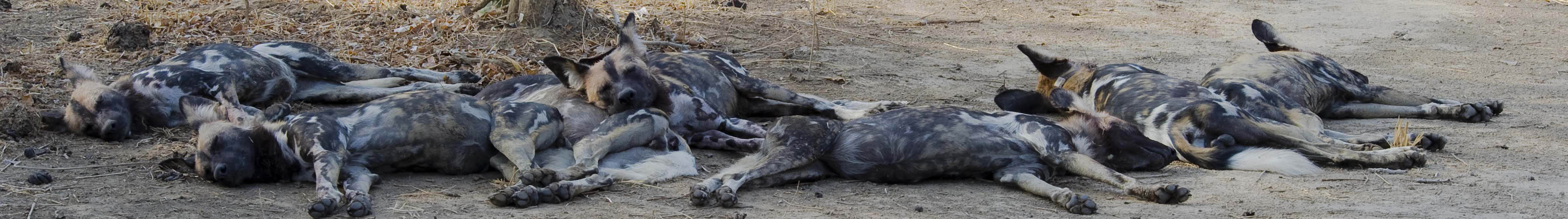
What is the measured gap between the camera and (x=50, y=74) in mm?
6270

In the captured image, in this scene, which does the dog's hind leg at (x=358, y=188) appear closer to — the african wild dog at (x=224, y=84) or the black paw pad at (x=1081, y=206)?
the african wild dog at (x=224, y=84)

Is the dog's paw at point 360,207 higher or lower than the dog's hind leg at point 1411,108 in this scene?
higher

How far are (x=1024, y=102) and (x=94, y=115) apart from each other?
3943 mm

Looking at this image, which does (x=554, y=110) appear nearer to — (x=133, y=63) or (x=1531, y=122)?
(x=133, y=63)

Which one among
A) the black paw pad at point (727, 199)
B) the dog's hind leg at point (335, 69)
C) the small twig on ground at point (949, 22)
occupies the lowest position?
the small twig on ground at point (949, 22)

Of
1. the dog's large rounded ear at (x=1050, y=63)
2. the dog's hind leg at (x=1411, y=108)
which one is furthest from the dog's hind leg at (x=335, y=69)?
the dog's hind leg at (x=1411, y=108)

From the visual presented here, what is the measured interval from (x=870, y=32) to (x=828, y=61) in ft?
4.05

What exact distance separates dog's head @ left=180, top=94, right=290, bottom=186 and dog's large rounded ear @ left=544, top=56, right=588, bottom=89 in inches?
43.2

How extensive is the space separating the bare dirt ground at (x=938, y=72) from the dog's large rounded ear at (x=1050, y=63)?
351 millimetres

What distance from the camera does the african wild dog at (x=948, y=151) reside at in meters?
4.20

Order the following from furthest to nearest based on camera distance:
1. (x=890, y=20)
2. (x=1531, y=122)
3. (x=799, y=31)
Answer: (x=890, y=20), (x=799, y=31), (x=1531, y=122)

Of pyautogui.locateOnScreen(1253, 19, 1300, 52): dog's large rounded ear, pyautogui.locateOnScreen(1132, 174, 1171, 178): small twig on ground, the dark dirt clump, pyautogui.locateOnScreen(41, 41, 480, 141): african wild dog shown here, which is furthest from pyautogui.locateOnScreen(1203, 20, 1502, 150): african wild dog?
the dark dirt clump

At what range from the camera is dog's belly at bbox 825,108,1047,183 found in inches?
167

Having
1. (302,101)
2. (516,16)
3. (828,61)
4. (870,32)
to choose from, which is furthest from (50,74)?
(870,32)
